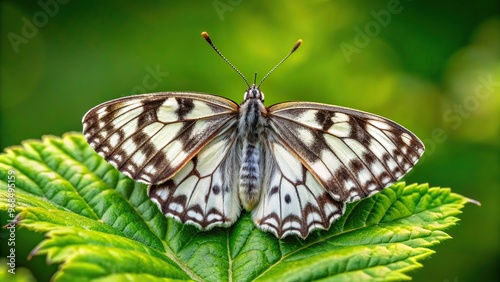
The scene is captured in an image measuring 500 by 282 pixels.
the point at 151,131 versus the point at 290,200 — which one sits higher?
the point at 151,131

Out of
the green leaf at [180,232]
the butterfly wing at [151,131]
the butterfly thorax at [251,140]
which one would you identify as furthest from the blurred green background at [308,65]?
the green leaf at [180,232]

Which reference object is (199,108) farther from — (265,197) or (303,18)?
(303,18)

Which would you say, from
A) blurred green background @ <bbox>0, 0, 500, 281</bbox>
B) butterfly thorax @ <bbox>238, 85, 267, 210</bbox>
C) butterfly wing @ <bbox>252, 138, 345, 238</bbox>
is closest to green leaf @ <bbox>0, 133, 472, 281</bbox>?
butterfly wing @ <bbox>252, 138, 345, 238</bbox>

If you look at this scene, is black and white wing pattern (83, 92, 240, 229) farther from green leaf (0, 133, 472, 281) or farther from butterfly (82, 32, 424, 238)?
green leaf (0, 133, 472, 281)

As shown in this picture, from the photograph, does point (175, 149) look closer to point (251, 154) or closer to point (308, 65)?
point (251, 154)

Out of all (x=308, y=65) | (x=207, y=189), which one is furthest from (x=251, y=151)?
(x=308, y=65)

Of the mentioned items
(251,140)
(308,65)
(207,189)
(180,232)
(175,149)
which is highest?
(308,65)
